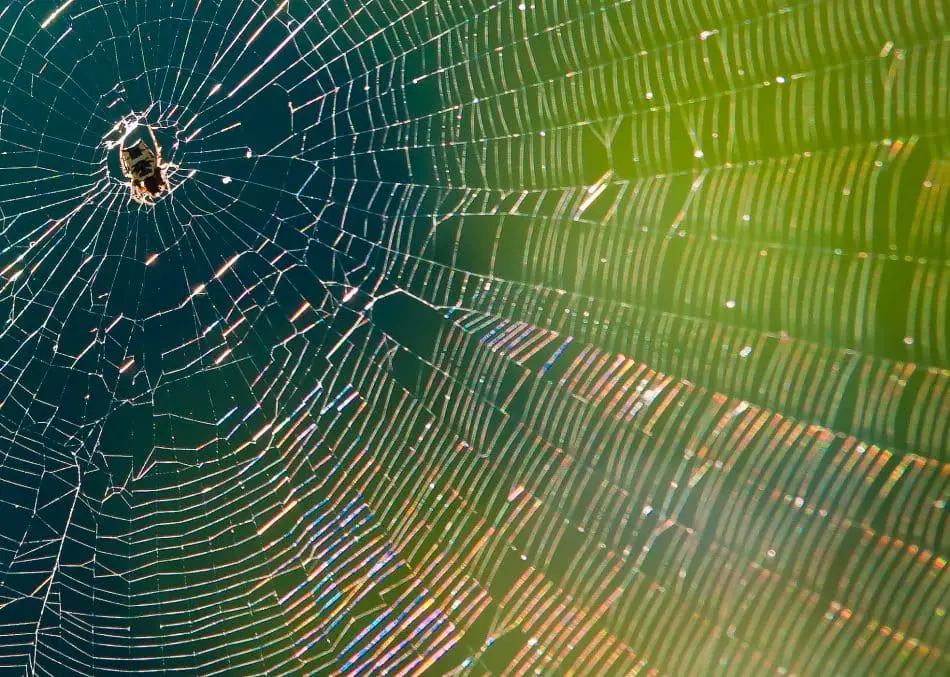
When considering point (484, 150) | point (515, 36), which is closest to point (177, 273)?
point (484, 150)

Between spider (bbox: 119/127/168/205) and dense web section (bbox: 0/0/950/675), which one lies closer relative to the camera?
dense web section (bbox: 0/0/950/675)

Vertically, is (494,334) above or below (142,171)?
below

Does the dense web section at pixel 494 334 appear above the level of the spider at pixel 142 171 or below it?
below

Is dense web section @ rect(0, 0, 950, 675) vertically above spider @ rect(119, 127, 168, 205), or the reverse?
spider @ rect(119, 127, 168, 205)

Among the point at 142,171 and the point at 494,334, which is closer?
the point at 494,334

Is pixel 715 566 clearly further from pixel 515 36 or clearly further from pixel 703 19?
pixel 515 36
